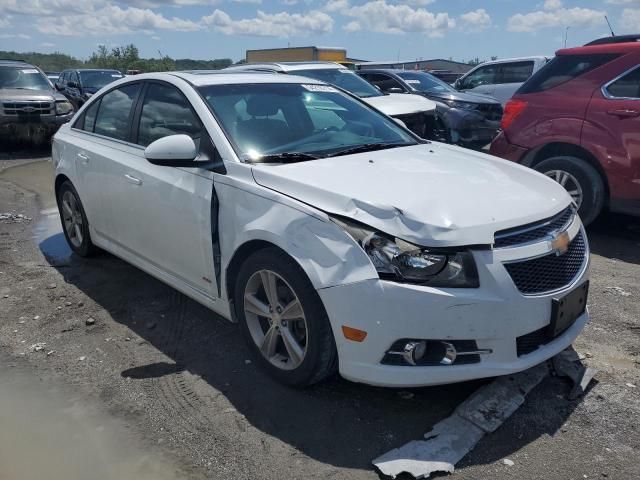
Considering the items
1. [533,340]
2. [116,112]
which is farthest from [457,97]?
[533,340]

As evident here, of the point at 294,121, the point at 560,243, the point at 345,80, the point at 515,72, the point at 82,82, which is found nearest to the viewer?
the point at 560,243

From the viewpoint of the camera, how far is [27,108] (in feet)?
39.8

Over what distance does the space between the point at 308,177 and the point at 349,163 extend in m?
0.39

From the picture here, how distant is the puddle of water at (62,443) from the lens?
2.79 meters

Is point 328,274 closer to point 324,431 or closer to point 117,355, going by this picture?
point 324,431

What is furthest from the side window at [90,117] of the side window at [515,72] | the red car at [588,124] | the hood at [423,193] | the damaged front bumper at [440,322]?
the side window at [515,72]

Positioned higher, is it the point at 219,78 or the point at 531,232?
the point at 219,78

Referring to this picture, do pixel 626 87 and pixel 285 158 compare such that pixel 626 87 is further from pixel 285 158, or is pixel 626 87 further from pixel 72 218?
pixel 72 218

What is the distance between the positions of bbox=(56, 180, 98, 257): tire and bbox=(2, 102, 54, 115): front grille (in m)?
7.67

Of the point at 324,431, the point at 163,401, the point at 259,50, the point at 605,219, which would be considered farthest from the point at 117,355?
the point at 259,50

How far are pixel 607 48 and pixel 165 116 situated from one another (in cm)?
445

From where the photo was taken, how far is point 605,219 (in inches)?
267

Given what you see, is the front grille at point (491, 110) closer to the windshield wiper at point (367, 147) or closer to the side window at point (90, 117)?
the windshield wiper at point (367, 147)

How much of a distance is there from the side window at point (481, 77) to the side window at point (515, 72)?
194 millimetres
